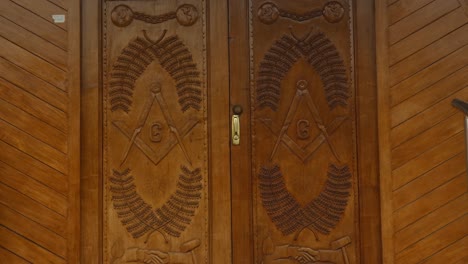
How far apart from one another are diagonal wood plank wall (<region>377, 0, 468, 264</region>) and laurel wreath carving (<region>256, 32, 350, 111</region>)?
21 cm

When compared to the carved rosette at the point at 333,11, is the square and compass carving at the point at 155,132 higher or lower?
lower

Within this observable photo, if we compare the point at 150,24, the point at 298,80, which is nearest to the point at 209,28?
the point at 150,24

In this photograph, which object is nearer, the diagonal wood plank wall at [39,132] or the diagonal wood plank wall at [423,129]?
the diagonal wood plank wall at [423,129]

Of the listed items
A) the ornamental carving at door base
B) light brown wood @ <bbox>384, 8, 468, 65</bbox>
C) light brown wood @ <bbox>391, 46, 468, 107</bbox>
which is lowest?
the ornamental carving at door base

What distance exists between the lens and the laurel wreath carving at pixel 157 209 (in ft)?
8.73

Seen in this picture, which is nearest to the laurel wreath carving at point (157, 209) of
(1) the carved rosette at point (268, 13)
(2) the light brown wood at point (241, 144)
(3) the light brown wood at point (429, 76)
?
(2) the light brown wood at point (241, 144)

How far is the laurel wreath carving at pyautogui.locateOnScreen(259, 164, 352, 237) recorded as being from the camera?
262 cm

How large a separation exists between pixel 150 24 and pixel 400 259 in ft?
5.57

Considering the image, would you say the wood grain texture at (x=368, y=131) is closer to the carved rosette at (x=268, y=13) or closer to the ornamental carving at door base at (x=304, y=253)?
the ornamental carving at door base at (x=304, y=253)

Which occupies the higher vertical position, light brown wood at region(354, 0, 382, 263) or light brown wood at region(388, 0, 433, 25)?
light brown wood at region(388, 0, 433, 25)

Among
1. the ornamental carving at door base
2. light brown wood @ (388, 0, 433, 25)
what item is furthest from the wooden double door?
light brown wood @ (388, 0, 433, 25)

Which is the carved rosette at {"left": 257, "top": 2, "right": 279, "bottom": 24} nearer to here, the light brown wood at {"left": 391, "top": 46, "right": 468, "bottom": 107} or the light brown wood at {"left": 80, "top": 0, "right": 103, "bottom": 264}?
the light brown wood at {"left": 391, "top": 46, "right": 468, "bottom": 107}

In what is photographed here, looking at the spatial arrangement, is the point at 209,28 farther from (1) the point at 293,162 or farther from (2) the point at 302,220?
(2) the point at 302,220

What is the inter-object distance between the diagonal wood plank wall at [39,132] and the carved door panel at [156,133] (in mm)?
174
